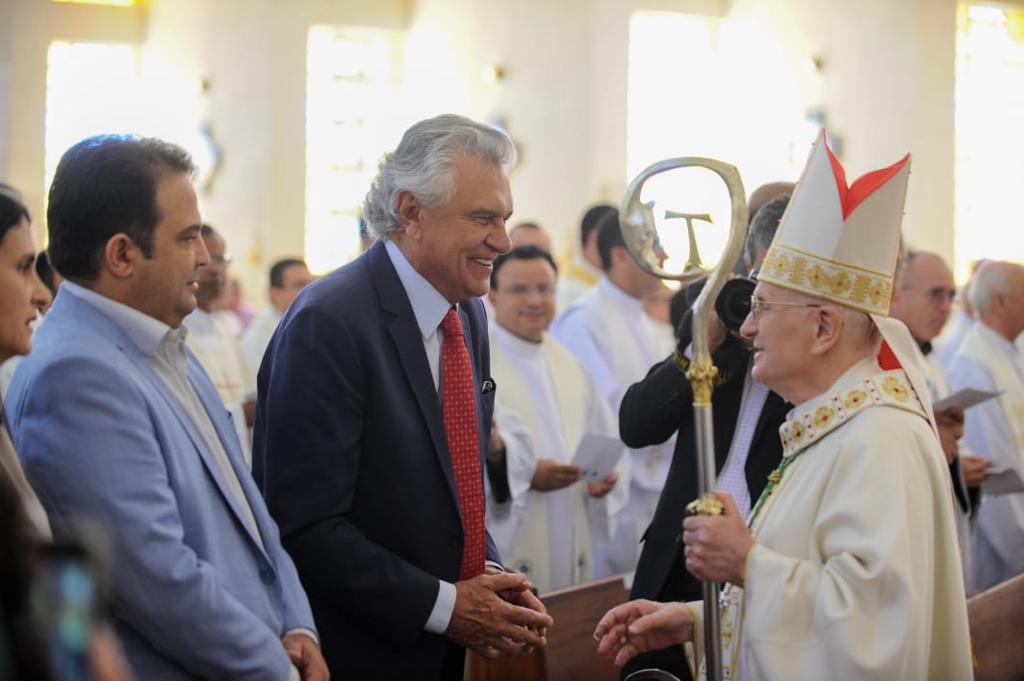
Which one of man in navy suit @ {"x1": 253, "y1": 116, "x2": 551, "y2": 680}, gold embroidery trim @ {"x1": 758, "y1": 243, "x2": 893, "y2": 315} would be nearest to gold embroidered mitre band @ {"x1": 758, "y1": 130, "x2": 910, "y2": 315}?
gold embroidery trim @ {"x1": 758, "y1": 243, "x2": 893, "y2": 315}

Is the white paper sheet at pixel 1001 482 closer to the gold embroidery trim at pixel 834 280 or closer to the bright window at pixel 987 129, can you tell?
the gold embroidery trim at pixel 834 280

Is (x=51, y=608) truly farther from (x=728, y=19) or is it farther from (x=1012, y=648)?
(x=728, y=19)

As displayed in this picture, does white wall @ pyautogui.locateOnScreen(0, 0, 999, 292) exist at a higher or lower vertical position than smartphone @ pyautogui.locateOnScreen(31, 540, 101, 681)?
higher

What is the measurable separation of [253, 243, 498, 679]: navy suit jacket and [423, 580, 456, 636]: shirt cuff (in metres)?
0.02

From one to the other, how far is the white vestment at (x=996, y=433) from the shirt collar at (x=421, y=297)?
451cm

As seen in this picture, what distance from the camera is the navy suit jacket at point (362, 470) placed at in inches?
125

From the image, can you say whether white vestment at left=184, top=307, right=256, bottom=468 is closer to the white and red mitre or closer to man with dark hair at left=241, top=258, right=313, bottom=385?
man with dark hair at left=241, top=258, right=313, bottom=385

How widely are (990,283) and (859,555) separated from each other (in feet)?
17.3

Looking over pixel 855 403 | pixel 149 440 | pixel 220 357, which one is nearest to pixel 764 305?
pixel 855 403

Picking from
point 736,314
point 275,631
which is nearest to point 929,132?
point 736,314

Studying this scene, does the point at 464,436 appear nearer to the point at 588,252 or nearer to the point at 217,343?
the point at 217,343

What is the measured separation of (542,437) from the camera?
21.3 feet

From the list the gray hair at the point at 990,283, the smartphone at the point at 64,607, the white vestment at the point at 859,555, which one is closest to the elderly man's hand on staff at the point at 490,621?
the white vestment at the point at 859,555

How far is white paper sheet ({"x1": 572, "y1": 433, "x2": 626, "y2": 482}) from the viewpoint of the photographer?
5.66 m
